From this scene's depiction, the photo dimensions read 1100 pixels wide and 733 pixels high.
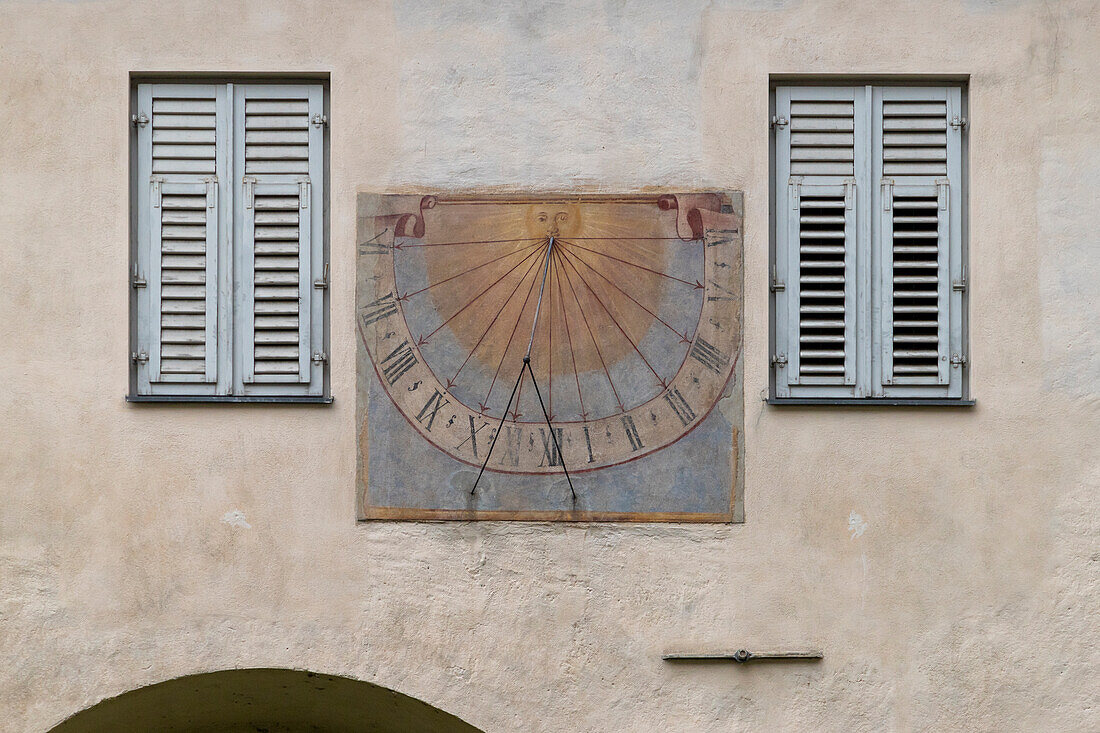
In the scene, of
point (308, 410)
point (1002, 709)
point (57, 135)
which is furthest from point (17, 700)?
point (1002, 709)

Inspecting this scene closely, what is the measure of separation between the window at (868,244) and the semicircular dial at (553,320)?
0.35 m

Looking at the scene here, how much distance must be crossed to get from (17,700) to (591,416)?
9.60 feet

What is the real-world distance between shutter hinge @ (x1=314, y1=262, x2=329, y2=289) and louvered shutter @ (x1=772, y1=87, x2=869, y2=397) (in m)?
2.13

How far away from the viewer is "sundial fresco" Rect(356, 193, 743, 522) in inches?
275

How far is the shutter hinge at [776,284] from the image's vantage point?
23.5 feet

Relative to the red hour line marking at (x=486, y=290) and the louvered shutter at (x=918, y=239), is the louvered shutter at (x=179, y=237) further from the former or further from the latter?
the louvered shutter at (x=918, y=239)

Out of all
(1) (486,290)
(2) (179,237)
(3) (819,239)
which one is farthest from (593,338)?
(2) (179,237)

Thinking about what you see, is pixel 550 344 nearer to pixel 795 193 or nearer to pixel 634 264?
pixel 634 264

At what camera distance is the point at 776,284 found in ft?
23.5

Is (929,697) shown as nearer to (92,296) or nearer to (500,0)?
(500,0)

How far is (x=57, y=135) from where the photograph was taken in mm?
7117

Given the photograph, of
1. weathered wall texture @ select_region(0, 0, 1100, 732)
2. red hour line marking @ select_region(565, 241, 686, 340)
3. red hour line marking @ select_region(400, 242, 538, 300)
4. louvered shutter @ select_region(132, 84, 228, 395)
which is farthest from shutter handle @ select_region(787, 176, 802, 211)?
louvered shutter @ select_region(132, 84, 228, 395)

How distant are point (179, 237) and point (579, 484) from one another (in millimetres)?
2247

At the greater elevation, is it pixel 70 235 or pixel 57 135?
pixel 57 135
